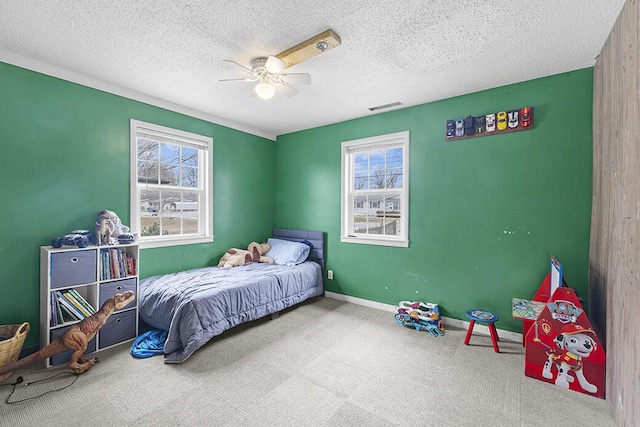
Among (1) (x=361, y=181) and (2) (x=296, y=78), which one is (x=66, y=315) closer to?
(2) (x=296, y=78)

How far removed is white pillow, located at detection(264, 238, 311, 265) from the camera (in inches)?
157

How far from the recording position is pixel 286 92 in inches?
104

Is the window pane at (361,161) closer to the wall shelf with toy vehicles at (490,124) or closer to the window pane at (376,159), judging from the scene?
the window pane at (376,159)

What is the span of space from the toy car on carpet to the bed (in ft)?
4.17

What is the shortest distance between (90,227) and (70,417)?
173 centimetres

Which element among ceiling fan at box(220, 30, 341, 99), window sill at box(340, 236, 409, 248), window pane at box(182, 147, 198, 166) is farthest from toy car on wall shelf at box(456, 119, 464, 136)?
window pane at box(182, 147, 198, 166)

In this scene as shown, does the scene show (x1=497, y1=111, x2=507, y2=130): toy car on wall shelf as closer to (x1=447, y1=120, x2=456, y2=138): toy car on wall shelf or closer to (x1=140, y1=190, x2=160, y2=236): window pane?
(x1=447, y1=120, x2=456, y2=138): toy car on wall shelf

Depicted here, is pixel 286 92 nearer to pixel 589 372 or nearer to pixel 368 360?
pixel 368 360

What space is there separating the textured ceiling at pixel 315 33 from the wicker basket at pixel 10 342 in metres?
2.21

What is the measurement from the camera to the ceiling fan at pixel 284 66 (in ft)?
6.79

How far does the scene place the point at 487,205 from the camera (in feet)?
9.77

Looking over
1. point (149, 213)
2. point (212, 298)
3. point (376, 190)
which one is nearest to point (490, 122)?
point (376, 190)

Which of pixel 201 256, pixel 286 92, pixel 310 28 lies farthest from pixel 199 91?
pixel 201 256

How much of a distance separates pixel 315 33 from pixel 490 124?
2.03 meters
